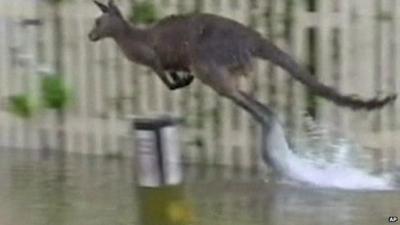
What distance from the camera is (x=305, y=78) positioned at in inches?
359

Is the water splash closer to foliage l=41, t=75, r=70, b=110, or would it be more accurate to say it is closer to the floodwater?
the floodwater

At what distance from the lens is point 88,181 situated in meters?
9.99

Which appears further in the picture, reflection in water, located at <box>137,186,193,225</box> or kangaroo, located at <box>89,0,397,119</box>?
kangaroo, located at <box>89,0,397,119</box>

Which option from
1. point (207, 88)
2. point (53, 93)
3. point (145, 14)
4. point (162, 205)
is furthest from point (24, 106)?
point (162, 205)

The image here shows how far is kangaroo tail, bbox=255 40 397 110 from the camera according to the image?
29.6 feet

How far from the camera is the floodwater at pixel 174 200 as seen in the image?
8234 mm

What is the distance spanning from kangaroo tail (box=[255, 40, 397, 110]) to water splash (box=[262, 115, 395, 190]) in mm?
365

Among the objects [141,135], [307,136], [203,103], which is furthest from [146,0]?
[141,135]

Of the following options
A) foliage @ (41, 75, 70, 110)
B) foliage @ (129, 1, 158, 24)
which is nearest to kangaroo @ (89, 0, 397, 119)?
foliage @ (41, 75, 70, 110)

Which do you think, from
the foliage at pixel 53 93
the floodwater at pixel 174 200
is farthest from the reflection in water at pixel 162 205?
the foliage at pixel 53 93

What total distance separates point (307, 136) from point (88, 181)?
1.62m

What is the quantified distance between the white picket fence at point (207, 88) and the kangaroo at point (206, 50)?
12.6 inches

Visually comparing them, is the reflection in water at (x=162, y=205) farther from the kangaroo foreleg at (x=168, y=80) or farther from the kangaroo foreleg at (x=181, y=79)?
the kangaroo foreleg at (x=181, y=79)

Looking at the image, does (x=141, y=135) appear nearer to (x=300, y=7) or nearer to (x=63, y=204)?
(x=63, y=204)
